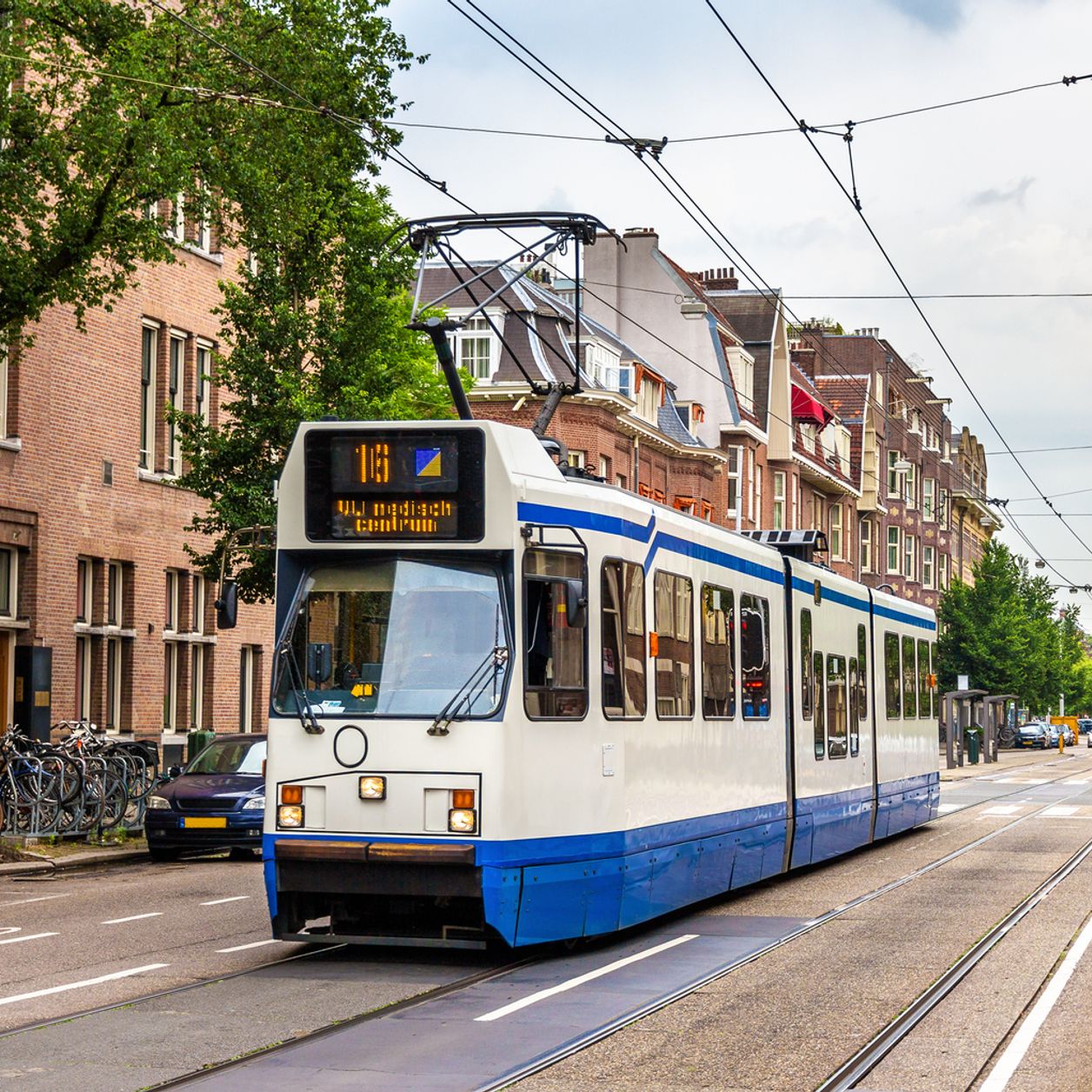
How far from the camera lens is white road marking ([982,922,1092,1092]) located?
8.32m

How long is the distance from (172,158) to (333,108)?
7.70 feet

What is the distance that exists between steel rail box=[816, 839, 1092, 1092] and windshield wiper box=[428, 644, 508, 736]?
3.00 m

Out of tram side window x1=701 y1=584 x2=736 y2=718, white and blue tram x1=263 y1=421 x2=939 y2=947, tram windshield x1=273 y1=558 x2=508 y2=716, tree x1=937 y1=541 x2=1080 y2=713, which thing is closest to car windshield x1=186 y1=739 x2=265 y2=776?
tram side window x1=701 y1=584 x2=736 y2=718

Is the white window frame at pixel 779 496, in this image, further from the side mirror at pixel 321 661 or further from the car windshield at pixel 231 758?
the side mirror at pixel 321 661

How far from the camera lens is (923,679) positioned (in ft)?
83.1

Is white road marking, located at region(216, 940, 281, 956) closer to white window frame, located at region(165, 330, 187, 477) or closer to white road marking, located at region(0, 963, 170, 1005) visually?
white road marking, located at region(0, 963, 170, 1005)

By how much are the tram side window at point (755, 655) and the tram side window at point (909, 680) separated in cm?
732

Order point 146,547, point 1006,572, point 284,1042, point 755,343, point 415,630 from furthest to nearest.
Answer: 1. point 1006,572
2. point 755,343
3. point 146,547
4. point 415,630
5. point 284,1042

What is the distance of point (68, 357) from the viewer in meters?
28.4

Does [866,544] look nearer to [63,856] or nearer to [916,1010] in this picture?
[63,856]

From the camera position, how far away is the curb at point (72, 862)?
20234 millimetres

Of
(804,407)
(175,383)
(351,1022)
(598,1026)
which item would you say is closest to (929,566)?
(804,407)

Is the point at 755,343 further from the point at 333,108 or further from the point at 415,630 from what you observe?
the point at 415,630

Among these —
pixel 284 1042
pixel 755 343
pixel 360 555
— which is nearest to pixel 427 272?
pixel 755 343
